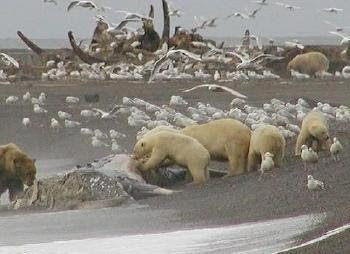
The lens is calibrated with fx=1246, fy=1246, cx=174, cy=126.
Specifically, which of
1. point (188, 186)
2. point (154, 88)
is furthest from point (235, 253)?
point (154, 88)

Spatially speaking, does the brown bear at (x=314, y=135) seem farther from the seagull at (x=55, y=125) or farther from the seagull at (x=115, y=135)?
the seagull at (x=55, y=125)

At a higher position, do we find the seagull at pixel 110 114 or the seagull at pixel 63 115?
the seagull at pixel 110 114

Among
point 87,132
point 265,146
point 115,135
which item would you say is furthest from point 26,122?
point 265,146

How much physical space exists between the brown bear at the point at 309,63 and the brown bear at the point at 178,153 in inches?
813

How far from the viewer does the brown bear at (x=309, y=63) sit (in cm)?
3575

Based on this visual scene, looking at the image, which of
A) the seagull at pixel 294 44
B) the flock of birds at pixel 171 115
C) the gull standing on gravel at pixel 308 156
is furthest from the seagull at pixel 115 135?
the seagull at pixel 294 44

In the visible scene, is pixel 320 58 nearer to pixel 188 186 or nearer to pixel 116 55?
pixel 116 55

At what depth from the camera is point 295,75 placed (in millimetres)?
33906

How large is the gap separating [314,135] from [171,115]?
7.96m

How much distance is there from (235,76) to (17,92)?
6.01 metres

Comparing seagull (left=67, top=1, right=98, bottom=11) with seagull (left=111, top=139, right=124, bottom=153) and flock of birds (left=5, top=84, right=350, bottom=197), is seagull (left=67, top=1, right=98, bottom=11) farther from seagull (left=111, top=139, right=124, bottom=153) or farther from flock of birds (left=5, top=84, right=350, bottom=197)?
seagull (left=111, top=139, right=124, bottom=153)

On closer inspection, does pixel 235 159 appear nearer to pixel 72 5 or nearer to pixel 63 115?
pixel 63 115

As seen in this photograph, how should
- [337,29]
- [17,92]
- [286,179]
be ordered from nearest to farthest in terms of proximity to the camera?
1. [286,179]
2. [337,29]
3. [17,92]

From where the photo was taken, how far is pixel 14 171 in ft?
49.4
